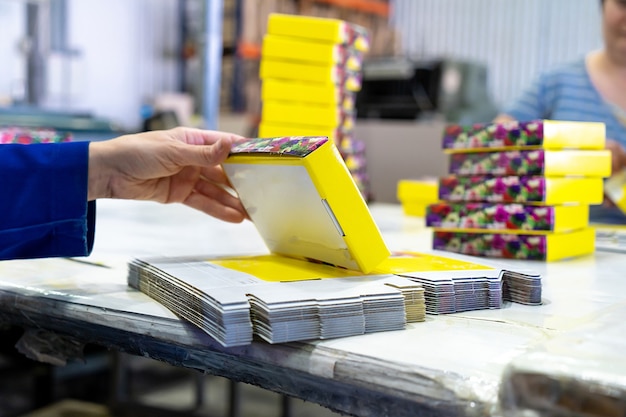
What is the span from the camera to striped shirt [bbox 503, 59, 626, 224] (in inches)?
88.4

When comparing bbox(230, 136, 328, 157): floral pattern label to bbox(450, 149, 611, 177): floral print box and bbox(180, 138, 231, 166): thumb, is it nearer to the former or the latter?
bbox(180, 138, 231, 166): thumb

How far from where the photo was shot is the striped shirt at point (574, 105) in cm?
225

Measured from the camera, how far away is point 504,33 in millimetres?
5918

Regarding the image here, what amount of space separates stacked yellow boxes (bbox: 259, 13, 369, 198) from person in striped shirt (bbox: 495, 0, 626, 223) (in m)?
0.58

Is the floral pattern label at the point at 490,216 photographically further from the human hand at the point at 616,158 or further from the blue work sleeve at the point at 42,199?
the blue work sleeve at the point at 42,199

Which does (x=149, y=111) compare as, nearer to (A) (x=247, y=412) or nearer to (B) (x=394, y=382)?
(A) (x=247, y=412)

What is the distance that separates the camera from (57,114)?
3.50 metres

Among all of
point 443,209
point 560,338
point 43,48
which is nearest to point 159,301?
point 560,338

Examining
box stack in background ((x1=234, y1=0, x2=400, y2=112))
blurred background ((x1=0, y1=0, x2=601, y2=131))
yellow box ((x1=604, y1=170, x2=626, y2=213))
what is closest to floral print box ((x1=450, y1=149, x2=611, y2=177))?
yellow box ((x1=604, y1=170, x2=626, y2=213))

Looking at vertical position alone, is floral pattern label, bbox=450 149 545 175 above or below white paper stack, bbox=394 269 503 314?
above

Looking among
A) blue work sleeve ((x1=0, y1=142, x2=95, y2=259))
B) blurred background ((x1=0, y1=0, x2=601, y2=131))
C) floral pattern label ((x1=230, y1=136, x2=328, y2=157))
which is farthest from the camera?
blurred background ((x1=0, y1=0, x2=601, y2=131))

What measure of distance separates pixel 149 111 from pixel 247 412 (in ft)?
8.20

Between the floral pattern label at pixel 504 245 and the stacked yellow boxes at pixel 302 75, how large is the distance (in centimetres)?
89

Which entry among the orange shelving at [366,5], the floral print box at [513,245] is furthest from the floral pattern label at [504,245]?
the orange shelving at [366,5]
